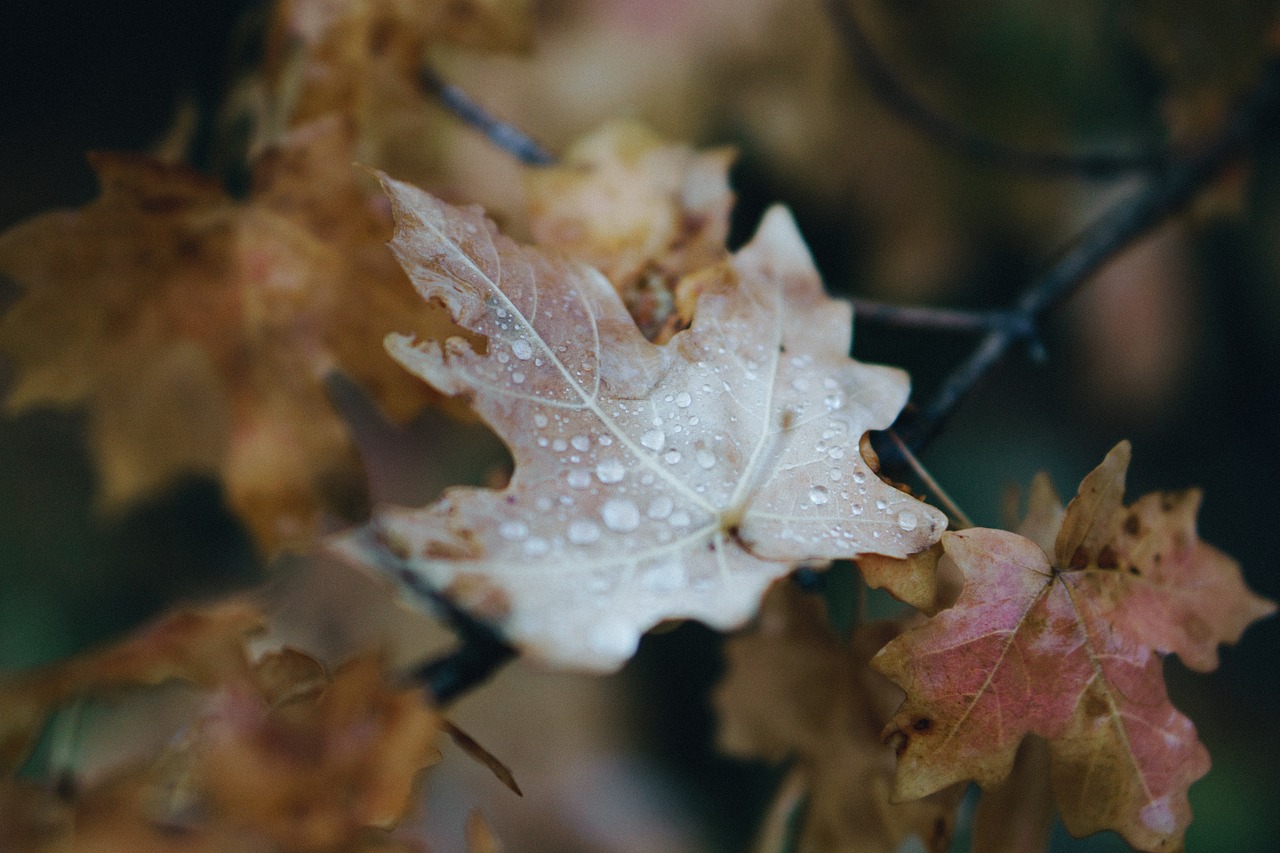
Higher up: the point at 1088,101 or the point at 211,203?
the point at 1088,101

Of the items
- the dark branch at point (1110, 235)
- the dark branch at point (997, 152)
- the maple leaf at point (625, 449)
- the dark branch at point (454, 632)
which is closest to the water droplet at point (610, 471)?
the maple leaf at point (625, 449)

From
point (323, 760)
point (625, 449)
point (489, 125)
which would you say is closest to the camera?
point (323, 760)

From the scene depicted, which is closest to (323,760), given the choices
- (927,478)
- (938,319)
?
(927,478)

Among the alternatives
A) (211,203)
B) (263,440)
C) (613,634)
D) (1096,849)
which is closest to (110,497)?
(263,440)

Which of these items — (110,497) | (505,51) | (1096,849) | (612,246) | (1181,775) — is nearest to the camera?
(1181,775)

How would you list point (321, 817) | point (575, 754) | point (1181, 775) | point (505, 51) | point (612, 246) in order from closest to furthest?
point (321, 817) < point (1181, 775) < point (612, 246) < point (505, 51) < point (575, 754)

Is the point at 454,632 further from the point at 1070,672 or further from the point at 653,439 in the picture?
the point at 1070,672

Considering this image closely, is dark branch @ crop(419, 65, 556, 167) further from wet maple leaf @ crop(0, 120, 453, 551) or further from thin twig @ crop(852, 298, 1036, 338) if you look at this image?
thin twig @ crop(852, 298, 1036, 338)

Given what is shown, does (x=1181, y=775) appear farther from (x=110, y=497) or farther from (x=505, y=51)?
(x=110, y=497)
